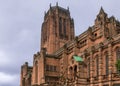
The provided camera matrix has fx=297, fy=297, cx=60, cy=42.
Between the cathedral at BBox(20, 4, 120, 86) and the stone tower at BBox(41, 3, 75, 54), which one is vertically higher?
the stone tower at BBox(41, 3, 75, 54)

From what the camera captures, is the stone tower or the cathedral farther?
the stone tower

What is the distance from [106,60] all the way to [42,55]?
2012 cm

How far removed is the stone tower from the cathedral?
0.35m

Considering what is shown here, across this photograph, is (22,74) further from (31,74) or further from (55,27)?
(55,27)

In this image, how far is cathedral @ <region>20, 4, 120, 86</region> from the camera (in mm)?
62062

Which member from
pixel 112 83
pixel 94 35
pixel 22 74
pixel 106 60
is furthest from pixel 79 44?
pixel 22 74

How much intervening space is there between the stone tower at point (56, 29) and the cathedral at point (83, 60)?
0.35 meters

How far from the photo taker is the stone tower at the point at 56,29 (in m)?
102

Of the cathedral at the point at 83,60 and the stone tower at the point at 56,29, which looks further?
the stone tower at the point at 56,29

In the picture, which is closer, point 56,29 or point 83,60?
point 83,60

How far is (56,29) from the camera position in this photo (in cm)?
10381

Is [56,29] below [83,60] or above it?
above

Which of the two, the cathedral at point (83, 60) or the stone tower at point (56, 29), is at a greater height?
the stone tower at point (56, 29)

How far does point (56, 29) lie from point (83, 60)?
36.9 m
